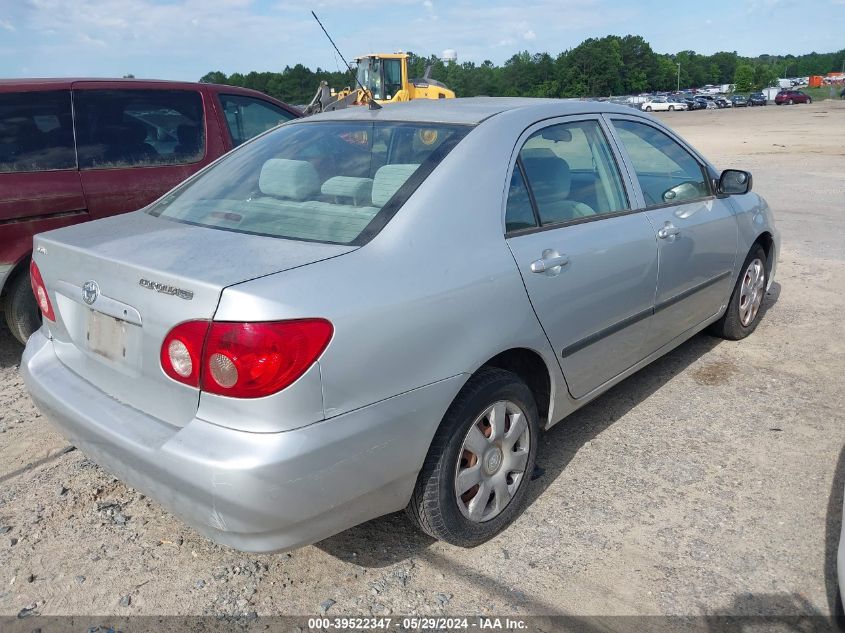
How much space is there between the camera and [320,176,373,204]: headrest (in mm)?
2764

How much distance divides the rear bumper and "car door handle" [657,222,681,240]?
5.51 ft

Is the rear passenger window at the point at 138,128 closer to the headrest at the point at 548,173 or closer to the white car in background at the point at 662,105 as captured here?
the headrest at the point at 548,173

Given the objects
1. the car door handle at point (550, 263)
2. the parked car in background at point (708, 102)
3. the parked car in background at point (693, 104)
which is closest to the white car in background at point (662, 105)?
the parked car in background at point (693, 104)

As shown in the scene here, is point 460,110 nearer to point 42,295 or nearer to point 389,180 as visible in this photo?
point 389,180

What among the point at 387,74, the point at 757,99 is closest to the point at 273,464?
the point at 387,74

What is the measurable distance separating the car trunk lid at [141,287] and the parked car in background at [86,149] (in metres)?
2.01

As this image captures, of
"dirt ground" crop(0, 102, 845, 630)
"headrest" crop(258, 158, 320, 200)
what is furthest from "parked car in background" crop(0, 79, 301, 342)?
"headrest" crop(258, 158, 320, 200)

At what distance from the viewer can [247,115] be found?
5.95m

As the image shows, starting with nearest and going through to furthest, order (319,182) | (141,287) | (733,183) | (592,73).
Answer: (141,287) < (319,182) < (733,183) < (592,73)

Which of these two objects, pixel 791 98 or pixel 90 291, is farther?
pixel 791 98

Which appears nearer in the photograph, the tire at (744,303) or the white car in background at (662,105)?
the tire at (744,303)

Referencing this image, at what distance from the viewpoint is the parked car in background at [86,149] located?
4.54 meters

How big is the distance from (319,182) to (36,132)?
276 centimetres

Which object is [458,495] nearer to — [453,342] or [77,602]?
[453,342]
